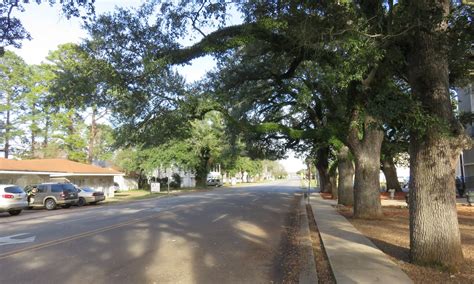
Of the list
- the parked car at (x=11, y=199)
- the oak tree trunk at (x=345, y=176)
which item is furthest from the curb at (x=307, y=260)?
the parked car at (x=11, y=199)

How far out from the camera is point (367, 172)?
16.3 meters

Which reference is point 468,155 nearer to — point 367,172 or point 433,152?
point 367,172

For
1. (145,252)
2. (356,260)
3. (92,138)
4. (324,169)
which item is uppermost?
(92,138)

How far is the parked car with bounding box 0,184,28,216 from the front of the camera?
76.5 ft

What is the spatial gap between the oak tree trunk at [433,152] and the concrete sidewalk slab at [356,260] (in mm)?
747

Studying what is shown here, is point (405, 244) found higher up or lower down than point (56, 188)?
lower down

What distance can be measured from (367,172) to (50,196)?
20.9 m

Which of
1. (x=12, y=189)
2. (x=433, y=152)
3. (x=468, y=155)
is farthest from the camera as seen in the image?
(x=468, y=155)

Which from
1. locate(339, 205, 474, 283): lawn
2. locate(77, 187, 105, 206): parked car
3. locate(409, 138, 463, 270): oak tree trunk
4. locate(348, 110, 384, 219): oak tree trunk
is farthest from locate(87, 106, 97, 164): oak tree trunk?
locate(409, 138, 463, 270): oak tree trunk

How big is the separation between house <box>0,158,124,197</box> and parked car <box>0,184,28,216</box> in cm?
709

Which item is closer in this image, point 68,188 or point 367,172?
point 367,172

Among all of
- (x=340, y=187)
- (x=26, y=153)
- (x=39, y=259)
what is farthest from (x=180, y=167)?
(x=39, y=259)

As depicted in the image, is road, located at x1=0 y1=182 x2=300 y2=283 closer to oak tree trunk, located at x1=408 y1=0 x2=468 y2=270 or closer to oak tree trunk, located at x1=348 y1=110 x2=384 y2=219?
oak tree trunk, located at x1=408 y1=0 x2=468 y2=270

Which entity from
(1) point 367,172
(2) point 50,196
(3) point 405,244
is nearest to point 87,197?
(2) point 50,196
